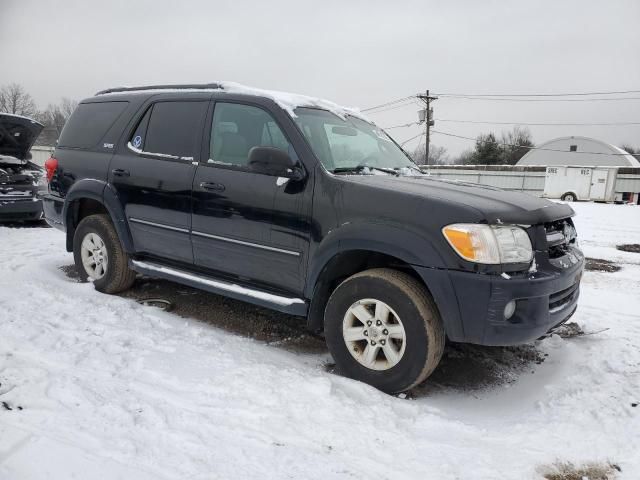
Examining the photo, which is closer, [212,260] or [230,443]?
[230,443]

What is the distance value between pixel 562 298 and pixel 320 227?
162 cm

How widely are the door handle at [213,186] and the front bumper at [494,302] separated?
1.70m

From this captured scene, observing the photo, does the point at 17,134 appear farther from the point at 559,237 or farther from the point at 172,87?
the point at 559,237

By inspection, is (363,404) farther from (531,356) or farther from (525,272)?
(531,356)

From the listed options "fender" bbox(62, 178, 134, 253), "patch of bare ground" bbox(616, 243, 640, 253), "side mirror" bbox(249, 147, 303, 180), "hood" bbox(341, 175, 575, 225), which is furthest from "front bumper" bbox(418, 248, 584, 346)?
"patch of bare ground" bbox(616, 243, 640, 253)

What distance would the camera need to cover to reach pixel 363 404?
110 inches

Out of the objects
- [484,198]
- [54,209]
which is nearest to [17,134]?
[54,209]

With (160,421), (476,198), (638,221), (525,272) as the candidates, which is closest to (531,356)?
(525,272)

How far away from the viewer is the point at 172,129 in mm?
4152

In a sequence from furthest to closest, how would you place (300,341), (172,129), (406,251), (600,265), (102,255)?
(600,265), (102,255), (172,129), (300,341), (406,251)

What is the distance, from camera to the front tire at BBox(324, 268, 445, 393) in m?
2.82

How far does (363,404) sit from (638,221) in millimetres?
14418

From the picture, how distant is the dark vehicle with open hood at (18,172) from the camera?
26.1ft

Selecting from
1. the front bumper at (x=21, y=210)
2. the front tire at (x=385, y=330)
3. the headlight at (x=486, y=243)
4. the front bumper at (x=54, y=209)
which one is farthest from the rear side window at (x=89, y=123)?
the front bumper at (x=21, y=210)
